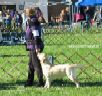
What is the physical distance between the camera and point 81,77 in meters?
12.1

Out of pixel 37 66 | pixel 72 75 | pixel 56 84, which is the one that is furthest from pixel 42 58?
pixel 56 84

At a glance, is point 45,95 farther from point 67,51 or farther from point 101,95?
point 67,51

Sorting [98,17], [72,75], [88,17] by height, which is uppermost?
[72,75]

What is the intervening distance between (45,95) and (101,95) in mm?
985

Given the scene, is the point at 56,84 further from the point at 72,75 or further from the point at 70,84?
the point at 72,75

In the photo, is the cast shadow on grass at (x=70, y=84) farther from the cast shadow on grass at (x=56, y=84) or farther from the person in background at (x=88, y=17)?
the person in background at (x=88, y=17)

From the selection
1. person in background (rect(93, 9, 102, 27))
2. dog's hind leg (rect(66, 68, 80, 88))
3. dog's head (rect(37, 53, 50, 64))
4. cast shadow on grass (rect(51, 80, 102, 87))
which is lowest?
person in background (rect(93, 9, 102, 27))

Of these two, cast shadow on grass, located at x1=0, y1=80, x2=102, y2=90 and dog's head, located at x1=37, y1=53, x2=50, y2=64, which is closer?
dog's head, located at x1=37, y1=53, x2=50, y2=64

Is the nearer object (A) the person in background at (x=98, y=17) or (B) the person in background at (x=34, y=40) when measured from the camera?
(B) the person in background at (x=34, y=40)

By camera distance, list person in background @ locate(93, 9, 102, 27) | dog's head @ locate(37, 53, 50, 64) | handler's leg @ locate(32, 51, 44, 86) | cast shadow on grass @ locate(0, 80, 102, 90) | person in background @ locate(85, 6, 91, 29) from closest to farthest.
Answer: dog's head @ locate(37, 53, 50, 64), handler's leg @ locate(32, 51, 44, 86), cast shadow on grass @ locate(0, 80, 102, 90), person in background @ locate(85, 6, 91, 29), person in background @ locate(93, 9, 102, 27)

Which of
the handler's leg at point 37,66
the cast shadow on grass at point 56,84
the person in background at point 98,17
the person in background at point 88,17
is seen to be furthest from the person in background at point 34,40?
the person in background at point 98,17

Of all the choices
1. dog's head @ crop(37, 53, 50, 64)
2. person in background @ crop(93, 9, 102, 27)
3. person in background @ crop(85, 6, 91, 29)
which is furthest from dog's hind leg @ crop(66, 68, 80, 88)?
person in background @ crop(93, 9, 102, 27)

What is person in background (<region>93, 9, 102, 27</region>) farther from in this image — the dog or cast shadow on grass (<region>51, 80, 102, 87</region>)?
the dog

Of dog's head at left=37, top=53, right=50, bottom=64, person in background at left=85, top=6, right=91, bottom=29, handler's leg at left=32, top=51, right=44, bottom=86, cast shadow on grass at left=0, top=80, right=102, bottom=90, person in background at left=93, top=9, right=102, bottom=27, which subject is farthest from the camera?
person in background at left=93, top=9, right=102, bottom=27
